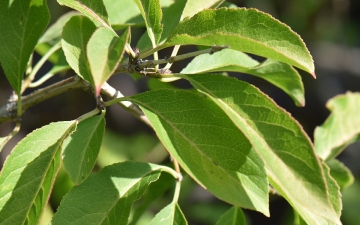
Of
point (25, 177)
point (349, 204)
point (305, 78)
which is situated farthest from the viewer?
point (305, 78)

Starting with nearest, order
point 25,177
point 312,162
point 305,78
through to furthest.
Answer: point 312,162 < point 25,177 < point 305,78

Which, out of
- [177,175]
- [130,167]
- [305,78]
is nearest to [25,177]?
[130,167]

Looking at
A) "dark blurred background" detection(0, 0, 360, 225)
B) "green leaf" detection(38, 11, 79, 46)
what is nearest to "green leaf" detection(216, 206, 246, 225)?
"green leaf" detection(38, 11, 79, 46)

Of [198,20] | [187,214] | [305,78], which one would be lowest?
[187,214]

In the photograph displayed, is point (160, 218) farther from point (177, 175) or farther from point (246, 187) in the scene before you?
point (246, 187)

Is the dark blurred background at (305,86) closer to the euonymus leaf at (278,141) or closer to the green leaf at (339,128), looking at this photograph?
the green leaf at (339,128)

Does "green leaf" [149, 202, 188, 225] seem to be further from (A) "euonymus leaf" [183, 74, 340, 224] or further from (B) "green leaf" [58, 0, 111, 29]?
(B) "green leaf" [58, 0, 111, 29]
